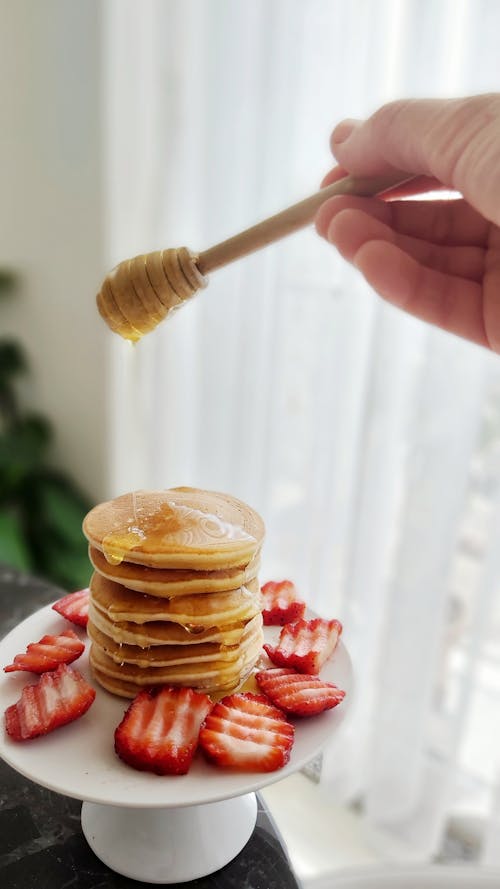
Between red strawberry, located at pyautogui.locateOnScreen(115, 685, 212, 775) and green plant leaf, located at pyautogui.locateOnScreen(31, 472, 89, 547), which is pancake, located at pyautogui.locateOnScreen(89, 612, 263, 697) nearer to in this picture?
red strawberry, located at pyautogui.locateOnScreen(115, 685, 212, 775)

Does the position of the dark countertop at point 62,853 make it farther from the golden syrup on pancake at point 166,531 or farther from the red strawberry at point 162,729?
the golden syrup on pancake at point 166,531

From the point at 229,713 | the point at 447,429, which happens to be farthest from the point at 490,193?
the point at 447,429

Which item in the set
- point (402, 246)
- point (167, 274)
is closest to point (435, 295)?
point (402, 246)

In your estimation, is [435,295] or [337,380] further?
[337,380]

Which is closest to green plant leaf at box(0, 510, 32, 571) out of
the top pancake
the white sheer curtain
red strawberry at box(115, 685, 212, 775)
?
the white sheer curtain

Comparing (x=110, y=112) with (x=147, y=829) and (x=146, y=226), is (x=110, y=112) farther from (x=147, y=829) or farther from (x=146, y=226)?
(x=147, y=829)

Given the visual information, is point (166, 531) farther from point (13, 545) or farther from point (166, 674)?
point (13, 545)
